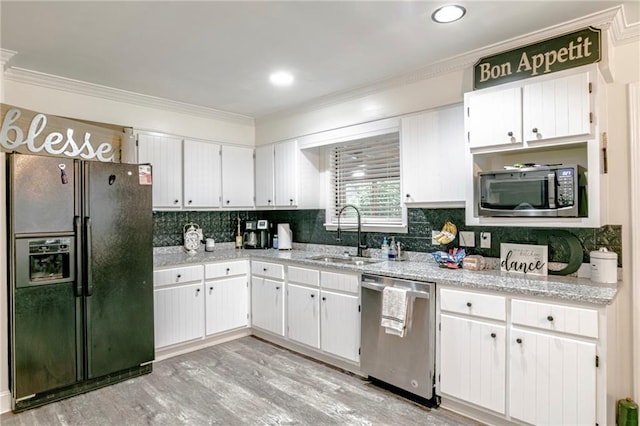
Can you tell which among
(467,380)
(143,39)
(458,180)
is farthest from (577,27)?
(143,39)

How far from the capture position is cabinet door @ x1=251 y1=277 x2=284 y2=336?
3.70 m

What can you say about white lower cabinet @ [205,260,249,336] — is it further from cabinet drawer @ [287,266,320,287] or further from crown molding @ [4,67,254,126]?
crown molding @ [4,67,254,126]

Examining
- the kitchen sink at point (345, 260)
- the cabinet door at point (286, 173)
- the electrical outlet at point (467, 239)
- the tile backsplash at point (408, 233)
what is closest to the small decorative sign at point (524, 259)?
the tile backsplash at point (408, 233)

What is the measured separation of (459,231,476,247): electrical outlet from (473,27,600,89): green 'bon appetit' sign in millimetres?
Answer: 1129

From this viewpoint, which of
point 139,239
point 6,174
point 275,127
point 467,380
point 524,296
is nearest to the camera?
point 524,296

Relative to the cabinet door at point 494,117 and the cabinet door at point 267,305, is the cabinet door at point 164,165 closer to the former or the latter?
the cabinet door at point 267,305

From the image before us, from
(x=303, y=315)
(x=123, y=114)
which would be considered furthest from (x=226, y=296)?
(x=123, y=114)

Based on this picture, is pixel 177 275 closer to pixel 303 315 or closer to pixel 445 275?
pixel 303 315

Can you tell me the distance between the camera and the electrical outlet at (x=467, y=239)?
2.92 m

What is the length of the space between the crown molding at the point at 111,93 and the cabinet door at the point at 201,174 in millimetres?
372

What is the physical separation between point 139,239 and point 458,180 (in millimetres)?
2690

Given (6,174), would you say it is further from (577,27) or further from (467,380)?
(577,27)

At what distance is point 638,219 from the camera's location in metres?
2.24

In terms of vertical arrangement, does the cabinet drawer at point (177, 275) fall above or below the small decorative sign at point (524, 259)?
below
